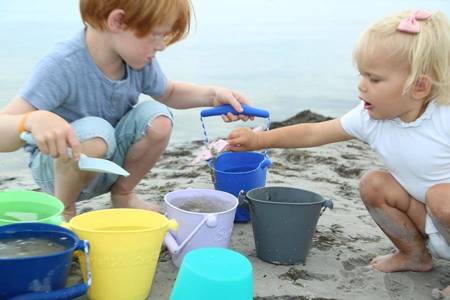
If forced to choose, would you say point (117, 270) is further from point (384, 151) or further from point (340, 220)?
point (340, 220)

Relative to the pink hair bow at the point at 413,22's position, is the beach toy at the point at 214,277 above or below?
below

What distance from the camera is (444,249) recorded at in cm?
215

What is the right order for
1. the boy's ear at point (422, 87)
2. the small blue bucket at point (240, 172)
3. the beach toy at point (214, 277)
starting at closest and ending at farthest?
the beach toy at point (214, 277)
the boy's ear at point (422, 87)
the small blue bucket at point (240, 172)

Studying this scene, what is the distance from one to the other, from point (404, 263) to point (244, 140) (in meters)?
0.74

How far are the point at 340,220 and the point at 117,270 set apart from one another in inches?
49.6

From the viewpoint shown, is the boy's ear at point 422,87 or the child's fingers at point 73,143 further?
the boy's ear at point 422,87

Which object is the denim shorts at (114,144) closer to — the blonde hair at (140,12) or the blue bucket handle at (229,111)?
the blue bucket handle at (229,111)

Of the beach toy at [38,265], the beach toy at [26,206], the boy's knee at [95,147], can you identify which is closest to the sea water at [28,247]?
the beach toy at [38,265]

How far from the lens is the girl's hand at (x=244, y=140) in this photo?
7.97 ft

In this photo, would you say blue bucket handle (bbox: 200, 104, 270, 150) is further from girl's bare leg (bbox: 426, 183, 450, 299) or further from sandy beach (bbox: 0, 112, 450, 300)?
girl's bare leg (bbox: 426, 183, 450, 299)

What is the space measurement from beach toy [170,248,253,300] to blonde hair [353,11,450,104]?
98 cm

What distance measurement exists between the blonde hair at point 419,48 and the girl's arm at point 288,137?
346 mm

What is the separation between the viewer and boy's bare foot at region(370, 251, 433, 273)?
7.34 ft

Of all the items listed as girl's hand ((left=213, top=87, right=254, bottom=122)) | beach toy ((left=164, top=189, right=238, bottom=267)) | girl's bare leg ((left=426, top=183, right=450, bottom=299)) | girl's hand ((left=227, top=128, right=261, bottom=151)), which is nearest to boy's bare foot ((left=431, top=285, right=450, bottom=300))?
girl's bare leg ((left=426, top=183, right=450, bottom=299))
